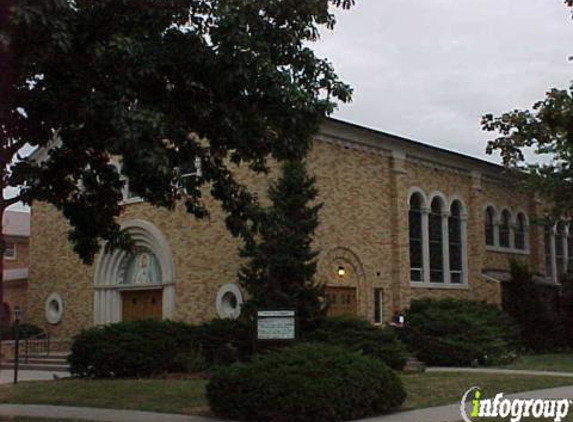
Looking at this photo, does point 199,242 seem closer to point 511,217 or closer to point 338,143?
point 338,143

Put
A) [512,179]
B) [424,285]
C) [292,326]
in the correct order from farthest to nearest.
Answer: [512,179] → [424,285] → [292,326]

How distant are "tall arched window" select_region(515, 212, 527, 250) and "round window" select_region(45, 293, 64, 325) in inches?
792

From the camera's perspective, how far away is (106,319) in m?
30.5

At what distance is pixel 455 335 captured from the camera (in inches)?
1075

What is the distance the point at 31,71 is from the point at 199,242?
618 inches

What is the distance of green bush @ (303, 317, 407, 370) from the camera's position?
21.8 metres

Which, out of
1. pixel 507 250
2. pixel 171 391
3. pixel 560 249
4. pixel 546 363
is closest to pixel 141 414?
pixel 171 391

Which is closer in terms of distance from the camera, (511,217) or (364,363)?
(364,363)

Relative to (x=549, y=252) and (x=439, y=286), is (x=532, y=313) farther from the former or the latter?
(x=549, y=252)

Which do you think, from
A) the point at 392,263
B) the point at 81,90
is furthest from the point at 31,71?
the point at 392,263

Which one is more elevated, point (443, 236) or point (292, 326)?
point (443, 236)

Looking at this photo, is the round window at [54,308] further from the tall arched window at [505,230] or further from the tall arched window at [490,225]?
the tall arched window at [505,230]

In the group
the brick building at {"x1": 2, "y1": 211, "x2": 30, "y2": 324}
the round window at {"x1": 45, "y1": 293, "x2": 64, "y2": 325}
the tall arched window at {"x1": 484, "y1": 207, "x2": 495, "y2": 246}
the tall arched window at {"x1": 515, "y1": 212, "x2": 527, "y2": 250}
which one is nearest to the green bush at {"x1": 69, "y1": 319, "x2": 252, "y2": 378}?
the round window at {"x1": 45, "y1": 293, "x2": 64, "y2": 325}

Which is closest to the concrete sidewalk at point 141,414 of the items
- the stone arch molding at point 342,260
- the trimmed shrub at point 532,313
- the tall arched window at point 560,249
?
the stone arch molding at point 342,260
